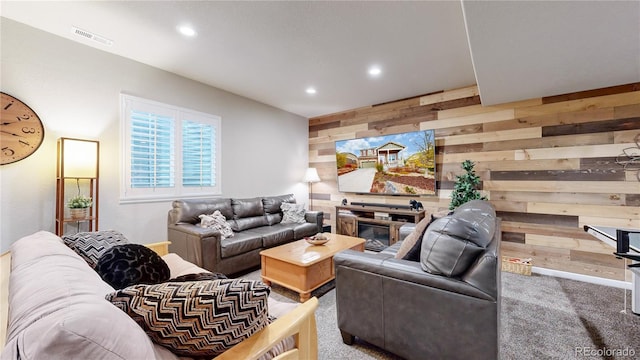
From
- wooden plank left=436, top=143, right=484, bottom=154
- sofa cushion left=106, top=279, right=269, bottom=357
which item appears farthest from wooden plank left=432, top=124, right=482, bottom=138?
sofa cushion left=106, top=279, right=269, bottom=357

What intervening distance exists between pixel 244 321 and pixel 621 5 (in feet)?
9.08

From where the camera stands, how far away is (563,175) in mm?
3258

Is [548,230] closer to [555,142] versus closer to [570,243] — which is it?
[570,243]

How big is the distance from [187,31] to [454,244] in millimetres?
2982

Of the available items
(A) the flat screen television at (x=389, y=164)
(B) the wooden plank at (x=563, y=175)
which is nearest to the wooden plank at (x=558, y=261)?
(B) the wooden plank at (x=563, y=175)

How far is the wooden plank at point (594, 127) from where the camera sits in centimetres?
292

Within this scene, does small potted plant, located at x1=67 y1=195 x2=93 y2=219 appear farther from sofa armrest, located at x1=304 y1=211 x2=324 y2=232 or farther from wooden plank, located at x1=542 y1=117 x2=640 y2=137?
wooden plank, located at x1=542 y1=117 x2=640 y2=137

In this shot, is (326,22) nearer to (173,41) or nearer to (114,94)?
(173,41)

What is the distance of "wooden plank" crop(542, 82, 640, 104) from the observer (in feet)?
9.62

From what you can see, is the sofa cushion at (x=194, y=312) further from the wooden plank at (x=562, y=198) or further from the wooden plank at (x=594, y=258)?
the wooden plank at (x=594, y=258)

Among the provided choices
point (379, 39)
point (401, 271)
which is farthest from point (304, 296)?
point (379, 39)

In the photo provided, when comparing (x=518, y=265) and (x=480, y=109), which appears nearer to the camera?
(x=518, y=265)

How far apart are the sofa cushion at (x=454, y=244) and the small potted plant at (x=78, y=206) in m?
3.24

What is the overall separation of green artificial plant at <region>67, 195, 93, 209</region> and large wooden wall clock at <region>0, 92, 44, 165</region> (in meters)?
0.58
